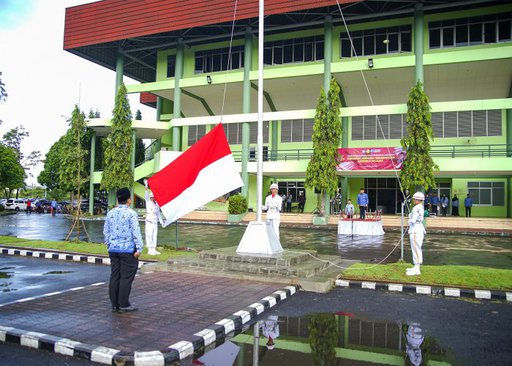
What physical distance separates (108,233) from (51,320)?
1360 millimetres

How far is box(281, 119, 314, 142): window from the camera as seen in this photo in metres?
33.5

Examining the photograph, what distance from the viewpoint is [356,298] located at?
7613 millimetres

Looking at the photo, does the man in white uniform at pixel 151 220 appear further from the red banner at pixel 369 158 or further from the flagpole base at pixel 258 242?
the red banner at pixel 369 158

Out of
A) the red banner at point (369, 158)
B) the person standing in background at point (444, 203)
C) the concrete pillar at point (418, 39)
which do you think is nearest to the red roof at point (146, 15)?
the concrete pillar at point (418, 39)

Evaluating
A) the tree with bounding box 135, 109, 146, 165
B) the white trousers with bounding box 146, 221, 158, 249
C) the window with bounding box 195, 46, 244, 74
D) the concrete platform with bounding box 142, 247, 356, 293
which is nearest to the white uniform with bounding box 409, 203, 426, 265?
the concrete platform with bounding box 142, 247, 356, 293

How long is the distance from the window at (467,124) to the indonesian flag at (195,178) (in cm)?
2395

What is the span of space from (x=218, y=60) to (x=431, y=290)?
29553 millimetres

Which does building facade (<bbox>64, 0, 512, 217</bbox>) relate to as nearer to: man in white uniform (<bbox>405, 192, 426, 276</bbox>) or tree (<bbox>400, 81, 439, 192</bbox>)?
tree (<bbox>400, 81, 439, 192</bbox>)

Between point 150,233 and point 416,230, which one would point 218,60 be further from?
point 416,230

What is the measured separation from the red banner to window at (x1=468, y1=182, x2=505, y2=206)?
7806 millimetres

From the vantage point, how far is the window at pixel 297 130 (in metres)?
33.5

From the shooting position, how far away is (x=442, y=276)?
8.73 metres

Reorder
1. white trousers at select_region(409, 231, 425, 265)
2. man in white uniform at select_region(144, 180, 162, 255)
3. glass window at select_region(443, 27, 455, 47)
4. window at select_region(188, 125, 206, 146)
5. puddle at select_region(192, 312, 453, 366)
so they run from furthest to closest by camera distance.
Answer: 1. window at select_region(188, 125, 206, 146)
2. glass window at select_region(443, 27, 455, 47)
3. man in white uniform at select_region(144, 180, 162, 255)
4. white trousers at select_region(409, 231, 425, 265)
5. puddle at select_region(192, 312, 453, 366)

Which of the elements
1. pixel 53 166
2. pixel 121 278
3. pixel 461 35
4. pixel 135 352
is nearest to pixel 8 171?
pixel 53 166
